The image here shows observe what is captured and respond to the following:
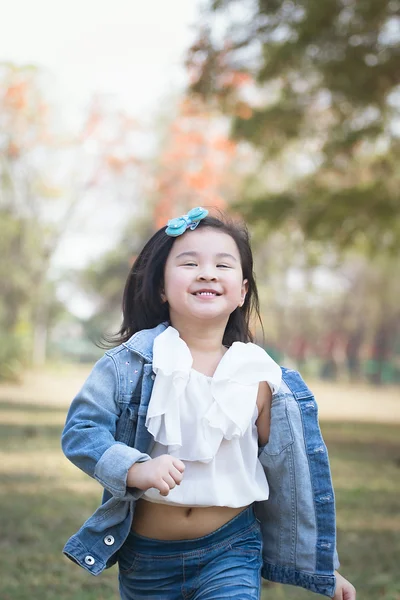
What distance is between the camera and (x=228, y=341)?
2844 millimetres

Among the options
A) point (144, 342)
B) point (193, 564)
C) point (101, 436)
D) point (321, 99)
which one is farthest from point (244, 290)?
point (321, 99)

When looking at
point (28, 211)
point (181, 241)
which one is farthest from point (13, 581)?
point (28, 211)

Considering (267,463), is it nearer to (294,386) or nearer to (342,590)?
(294,386)

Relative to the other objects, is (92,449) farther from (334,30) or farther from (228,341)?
(334,30)

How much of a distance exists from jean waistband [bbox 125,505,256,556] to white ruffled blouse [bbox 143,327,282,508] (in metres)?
0.11

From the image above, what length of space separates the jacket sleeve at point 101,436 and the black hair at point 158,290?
0.34 meters

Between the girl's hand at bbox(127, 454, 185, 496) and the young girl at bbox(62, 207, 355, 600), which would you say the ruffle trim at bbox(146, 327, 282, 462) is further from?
the girl's hand at bbox(127, 454, 185, 496)

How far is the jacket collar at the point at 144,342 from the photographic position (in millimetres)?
2549

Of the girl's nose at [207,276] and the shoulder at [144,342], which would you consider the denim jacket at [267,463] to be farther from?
the girl's nose at [207,276]

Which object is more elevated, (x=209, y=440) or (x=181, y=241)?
(x=181, y=241)

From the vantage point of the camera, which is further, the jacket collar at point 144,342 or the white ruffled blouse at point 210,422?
the jacket collar at point 144,342

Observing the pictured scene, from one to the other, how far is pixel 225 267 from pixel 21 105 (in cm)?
2350

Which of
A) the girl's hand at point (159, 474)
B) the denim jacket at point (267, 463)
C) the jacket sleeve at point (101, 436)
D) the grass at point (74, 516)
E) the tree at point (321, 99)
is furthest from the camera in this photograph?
the tree at point (321, 99)

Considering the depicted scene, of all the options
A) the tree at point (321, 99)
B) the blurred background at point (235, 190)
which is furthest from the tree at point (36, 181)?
the tree at point (321, 99)
